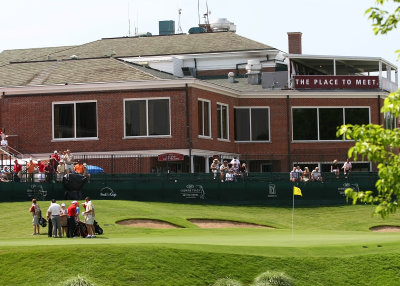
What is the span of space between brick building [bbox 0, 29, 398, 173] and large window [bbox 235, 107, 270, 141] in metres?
0.06

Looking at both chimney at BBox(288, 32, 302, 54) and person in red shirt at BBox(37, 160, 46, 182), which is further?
chimney at BBox(288, 32, 302, 54)

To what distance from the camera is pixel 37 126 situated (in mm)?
57344

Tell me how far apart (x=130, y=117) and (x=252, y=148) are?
9462 mm

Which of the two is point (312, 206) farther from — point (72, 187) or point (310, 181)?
point (72, 187)

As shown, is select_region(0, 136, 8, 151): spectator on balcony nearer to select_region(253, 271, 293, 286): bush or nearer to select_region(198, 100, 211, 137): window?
select_region(198, 100, 211, 137): window

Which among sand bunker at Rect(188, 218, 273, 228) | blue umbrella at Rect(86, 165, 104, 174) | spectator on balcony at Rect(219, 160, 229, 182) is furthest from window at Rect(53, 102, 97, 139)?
sand bunker at Rect(188, 218, 273, 228)

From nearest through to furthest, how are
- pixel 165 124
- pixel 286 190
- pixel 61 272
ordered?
pixel 61 272 < pixel 286 190 < pixel 165 124

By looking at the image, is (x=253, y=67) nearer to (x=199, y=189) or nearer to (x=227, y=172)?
(x=227, y=172)

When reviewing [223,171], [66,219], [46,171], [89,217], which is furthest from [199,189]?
[89,217]

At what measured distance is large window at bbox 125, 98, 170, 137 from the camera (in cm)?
5631

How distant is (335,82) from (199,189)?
54.4ft

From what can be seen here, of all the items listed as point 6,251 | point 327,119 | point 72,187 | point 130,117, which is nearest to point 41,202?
point 72,187

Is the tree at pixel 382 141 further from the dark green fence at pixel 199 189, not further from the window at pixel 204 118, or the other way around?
the window at pixel 204 118

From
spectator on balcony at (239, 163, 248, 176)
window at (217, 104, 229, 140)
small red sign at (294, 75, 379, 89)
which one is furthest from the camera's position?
small red sign at (294, 75, 379, 89)
